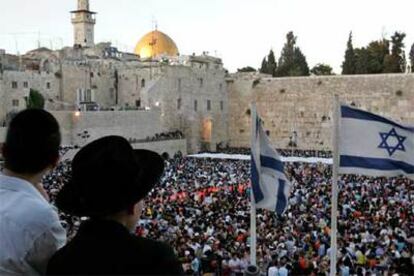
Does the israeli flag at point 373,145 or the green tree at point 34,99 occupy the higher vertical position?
the green tree at point 34,99

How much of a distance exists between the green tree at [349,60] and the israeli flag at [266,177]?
3658 centimetres

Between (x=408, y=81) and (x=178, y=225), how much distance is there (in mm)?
24777

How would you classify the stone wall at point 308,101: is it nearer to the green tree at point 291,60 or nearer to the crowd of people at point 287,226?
the green tree at point 291,60

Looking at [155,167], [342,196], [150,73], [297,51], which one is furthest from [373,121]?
[297,51]

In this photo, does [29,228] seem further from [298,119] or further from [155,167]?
[298,119]

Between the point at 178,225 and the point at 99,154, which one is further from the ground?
the point at 99,154

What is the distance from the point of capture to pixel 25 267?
5.53ft

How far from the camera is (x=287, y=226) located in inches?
446

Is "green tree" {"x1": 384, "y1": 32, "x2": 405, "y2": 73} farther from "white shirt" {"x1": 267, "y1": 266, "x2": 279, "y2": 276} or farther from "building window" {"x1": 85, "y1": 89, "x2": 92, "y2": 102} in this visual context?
"white shirt" {"x1": 267, "y1": 266, "x2": 279, "y2": 276}

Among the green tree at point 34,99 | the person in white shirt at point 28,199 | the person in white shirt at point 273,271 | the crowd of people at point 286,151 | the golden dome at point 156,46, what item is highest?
the golden dome at point 156,46

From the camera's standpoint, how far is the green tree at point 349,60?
136ft

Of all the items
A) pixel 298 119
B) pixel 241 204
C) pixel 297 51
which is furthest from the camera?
pixel 297 51

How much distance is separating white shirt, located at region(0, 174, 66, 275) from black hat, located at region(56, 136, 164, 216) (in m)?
0.10

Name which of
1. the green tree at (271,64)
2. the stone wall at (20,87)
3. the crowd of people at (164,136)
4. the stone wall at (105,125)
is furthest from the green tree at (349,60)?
→ the stone wall at (20,87)
